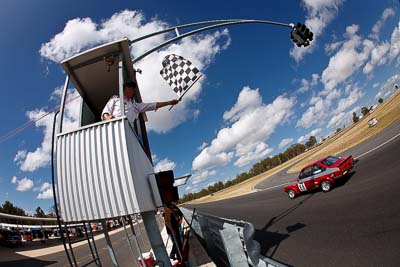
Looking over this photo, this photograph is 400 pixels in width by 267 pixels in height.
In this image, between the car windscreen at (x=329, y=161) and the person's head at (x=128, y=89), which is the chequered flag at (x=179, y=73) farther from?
the car windscreen at (x=329, y=161)

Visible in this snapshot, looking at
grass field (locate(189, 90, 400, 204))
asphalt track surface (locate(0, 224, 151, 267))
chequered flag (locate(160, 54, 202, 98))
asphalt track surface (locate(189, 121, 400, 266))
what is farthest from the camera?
grass field (locate(189, 90, 400, 204))

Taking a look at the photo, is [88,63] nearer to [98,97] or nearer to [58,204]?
[98,97]

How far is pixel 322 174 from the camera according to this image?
48.6 feet

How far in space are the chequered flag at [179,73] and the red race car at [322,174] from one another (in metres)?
11.7

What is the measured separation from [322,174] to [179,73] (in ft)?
39.8

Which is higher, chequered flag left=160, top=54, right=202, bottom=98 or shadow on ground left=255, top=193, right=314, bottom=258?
chequered flag left=160, top=54, right=202, bottom=98

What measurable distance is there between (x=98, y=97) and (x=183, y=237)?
143 inches

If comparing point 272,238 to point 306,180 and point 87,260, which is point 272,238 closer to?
point 306,180

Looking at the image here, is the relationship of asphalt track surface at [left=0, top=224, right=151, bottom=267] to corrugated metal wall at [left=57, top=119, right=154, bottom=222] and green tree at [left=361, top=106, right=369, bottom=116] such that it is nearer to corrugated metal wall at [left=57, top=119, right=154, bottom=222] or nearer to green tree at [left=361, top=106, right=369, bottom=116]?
corrugated metal wall at [left=57, top=119, right=154, bottom=222]

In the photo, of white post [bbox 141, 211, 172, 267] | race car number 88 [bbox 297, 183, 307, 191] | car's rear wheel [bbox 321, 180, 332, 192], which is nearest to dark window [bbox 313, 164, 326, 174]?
car's rear wheel [bbox 321, 180, 332, 192]

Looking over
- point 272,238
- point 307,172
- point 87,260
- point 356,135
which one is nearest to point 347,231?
point 272,238

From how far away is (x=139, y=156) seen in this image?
3.49 meters

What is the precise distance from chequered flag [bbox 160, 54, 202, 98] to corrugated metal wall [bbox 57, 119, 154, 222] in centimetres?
208

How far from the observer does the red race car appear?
559 inches
